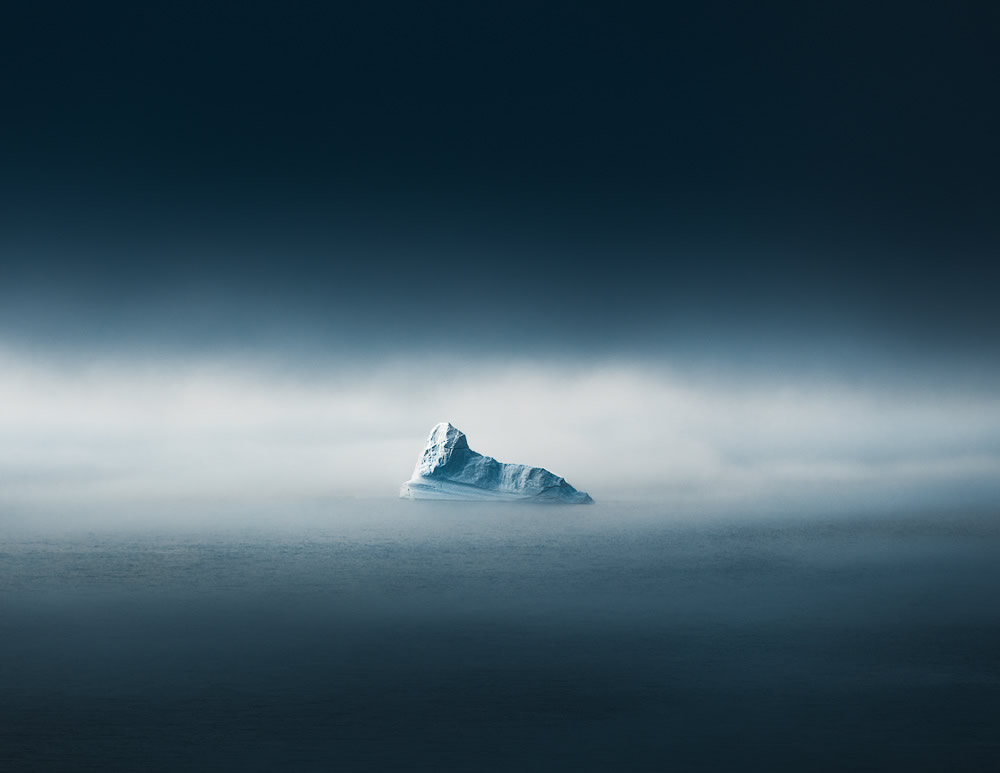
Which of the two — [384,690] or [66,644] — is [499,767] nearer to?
[384,690]

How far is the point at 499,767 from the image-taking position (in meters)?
11.1

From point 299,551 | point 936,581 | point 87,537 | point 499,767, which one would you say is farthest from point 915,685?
point 87,537

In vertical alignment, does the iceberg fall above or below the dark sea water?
above

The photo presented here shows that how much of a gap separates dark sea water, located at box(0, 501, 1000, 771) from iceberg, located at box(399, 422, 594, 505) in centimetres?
526

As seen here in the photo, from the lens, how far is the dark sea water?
11.8 metres

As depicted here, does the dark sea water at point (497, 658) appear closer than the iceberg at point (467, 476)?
Yes

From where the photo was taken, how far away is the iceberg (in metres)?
35.7

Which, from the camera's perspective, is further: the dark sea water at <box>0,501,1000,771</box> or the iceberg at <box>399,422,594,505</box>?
the iceberg at <box>399,422,594,505</box>

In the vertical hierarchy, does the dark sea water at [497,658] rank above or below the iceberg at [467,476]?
below

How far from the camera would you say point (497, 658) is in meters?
16.1

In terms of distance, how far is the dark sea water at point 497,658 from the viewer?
1180cm

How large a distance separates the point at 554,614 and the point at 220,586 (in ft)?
29.8

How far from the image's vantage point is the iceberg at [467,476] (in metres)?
35.7

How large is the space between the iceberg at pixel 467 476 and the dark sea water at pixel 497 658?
526 centimetres
